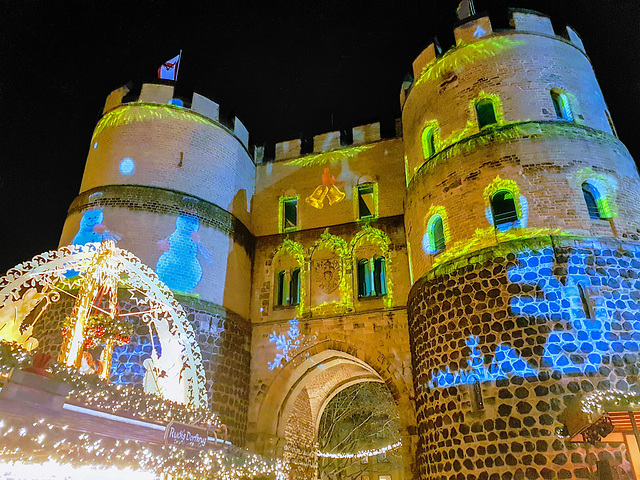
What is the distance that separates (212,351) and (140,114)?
307 inches

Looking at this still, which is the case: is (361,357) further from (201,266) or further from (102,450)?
(102,450)

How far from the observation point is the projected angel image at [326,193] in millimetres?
16562

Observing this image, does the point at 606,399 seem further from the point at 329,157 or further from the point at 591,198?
the point at 329,157

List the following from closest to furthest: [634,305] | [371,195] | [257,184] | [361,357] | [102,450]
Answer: [102,450]
[634,305]
[361,357]
[371,195]
[257,184]

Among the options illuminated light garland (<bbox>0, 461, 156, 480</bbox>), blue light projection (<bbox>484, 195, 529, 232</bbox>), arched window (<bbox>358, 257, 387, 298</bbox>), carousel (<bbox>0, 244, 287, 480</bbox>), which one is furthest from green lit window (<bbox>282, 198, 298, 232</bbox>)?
illuminated light garland (<bbox>0, 461, 156, 480</bbox>)

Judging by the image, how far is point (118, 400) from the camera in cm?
660

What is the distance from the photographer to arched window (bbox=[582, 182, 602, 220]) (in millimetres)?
10758

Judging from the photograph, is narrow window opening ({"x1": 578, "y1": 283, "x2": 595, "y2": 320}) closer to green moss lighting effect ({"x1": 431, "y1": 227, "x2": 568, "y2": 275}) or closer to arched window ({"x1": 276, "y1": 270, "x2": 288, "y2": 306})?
green moss lighting effect ({"x1": 431, "y1": 227, "x2": 568, "y2": 275})

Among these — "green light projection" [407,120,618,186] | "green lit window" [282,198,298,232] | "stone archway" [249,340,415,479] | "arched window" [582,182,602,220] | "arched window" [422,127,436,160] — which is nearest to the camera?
"arched window" [582,182,602,220]

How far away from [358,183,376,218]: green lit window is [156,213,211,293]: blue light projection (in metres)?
5.17

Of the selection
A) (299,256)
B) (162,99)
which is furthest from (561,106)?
(162,99)

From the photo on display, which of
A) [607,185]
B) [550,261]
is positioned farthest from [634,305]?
[607,185]

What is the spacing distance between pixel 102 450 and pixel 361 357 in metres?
8.80

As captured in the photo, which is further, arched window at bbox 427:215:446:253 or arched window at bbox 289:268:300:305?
arched window at bbox 289:268:300:305
